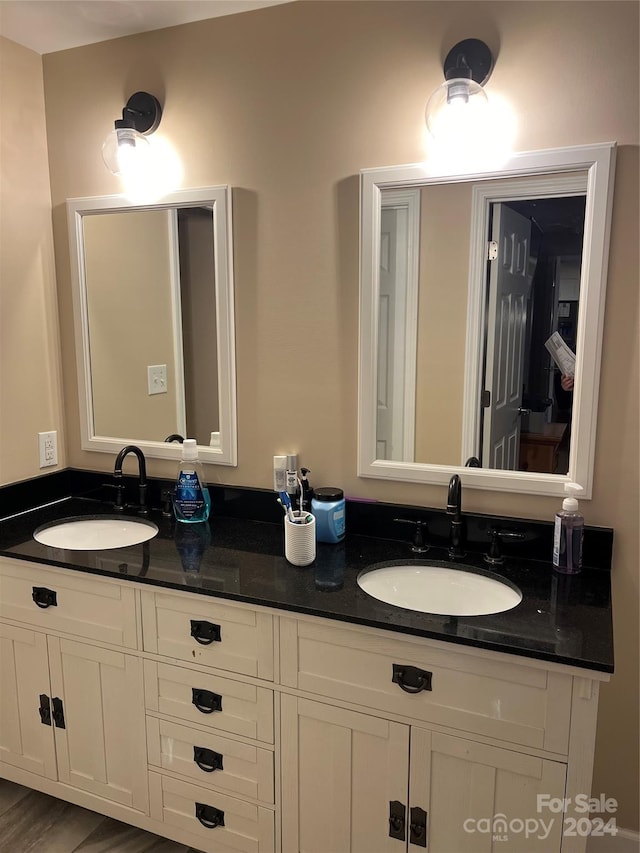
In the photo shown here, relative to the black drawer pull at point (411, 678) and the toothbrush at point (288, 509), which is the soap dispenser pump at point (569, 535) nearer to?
the black drawer pull at point (411, 678)

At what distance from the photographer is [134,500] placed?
212 centimetres

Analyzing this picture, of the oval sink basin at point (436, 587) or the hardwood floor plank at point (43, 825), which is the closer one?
the oval sink basin at point (436, 587)

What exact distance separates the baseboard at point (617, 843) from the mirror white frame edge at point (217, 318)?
1458 millimetres

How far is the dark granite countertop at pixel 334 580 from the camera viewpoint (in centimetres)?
124

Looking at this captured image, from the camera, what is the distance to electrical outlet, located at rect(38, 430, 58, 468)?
2109mm

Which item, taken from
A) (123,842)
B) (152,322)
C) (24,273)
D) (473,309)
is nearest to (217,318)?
(152,322)

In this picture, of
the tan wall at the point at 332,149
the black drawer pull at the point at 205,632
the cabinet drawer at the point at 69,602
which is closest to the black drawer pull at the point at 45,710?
the cabinet drawer at the point at 69,602

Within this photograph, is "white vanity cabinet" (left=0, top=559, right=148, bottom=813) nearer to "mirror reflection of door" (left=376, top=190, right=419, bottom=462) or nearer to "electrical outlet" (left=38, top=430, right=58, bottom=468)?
"electrical outlet" (left=38, top=430, right=58, bottom=468)

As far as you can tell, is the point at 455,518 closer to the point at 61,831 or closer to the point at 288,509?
the point at 288,509

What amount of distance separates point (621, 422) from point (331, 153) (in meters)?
1.04

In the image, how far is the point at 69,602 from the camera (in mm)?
1682

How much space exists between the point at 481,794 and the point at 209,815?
72 cm

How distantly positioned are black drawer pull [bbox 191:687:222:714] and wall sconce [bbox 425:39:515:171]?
4.75ft

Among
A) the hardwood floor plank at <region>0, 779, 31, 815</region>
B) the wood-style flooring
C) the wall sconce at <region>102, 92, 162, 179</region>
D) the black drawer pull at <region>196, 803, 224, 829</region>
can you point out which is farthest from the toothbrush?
the hardwood floor plank at <region>0, 779, 31, 815</region>
